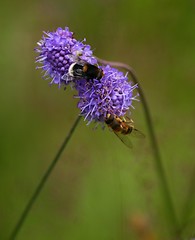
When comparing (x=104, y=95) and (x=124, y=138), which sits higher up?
(x=104, y=95)

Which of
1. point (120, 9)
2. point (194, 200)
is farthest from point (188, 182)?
point (120, 9)

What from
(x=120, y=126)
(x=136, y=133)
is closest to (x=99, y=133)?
(x=136, y=133)

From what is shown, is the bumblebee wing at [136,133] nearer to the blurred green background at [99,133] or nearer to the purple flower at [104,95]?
the purple flower at [104,95]

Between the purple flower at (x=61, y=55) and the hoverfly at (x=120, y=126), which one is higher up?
the purple flower at (x=61, y=55)

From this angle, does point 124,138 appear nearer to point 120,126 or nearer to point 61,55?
point 120,126

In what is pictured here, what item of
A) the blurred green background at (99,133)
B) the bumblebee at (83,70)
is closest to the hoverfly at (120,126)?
the bumblebee at (83,70)

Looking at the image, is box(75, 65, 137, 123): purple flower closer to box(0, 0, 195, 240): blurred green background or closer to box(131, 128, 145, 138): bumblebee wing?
box(131, 128, 145, 138): bumblebee wing

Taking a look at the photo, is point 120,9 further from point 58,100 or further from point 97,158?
point 97,158
